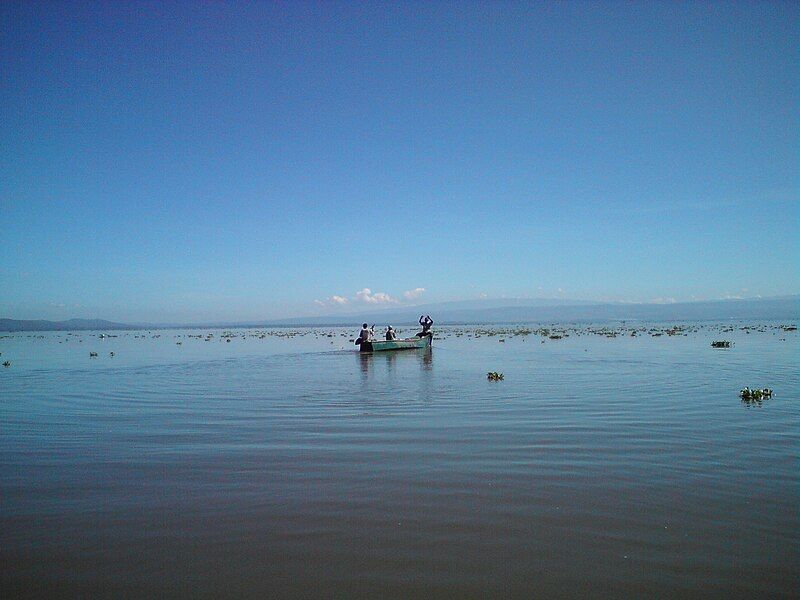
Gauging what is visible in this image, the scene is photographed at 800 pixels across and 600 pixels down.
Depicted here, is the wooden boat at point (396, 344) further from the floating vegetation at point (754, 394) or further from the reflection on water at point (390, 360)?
the floating vegetation at point (754, 394)

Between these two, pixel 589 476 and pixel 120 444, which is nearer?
pixel 589 476

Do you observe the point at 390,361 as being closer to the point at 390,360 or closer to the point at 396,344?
the point at 390,360

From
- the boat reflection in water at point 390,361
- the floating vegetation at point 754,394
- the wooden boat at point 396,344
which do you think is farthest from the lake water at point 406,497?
the wooden boat at point 396,344

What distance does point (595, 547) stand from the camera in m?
6.53

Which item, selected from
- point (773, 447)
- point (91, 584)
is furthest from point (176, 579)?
point (773, 447)

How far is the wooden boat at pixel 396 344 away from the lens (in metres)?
40.2

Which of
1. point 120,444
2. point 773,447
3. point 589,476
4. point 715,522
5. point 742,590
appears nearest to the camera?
point 742,590

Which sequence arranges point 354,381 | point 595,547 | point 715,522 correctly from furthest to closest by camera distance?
point 354,381 < point 715,522 < point 595,547

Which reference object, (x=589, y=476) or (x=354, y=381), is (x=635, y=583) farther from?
(x=354, y=381)

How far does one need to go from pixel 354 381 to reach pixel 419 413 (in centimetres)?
854

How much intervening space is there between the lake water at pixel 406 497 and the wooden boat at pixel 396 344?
22.5 meters

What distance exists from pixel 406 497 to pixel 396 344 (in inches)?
1340

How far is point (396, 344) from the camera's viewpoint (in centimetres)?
4228

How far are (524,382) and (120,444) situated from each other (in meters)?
14.6
